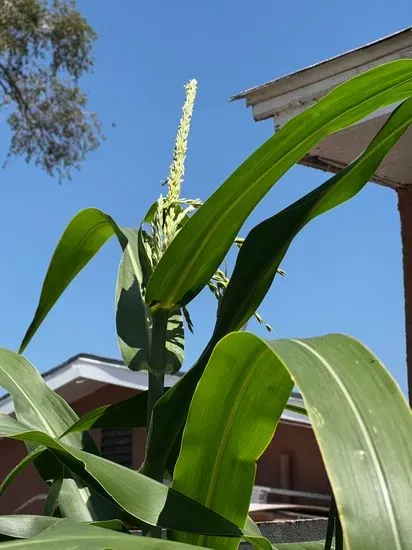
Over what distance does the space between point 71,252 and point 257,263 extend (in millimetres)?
315

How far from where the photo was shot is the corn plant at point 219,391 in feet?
1.88

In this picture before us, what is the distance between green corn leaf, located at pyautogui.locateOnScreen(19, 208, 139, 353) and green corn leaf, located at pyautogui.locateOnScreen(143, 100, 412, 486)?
24 cm

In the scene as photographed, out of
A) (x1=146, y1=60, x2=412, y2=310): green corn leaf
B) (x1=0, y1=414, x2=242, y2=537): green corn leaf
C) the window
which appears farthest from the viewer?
the window

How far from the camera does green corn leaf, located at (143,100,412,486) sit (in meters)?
0.90

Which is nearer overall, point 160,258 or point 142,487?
point 142,487

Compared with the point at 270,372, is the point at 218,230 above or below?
above

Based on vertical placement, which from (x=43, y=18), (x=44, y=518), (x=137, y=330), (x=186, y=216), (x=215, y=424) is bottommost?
(x=44, y=518)

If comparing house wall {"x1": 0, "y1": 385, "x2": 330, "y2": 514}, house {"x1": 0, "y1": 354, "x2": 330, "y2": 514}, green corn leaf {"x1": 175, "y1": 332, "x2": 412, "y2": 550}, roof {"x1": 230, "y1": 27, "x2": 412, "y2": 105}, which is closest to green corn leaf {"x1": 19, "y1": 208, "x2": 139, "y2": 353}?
green corn leaf {"x1": 175, "y1": 332, "x2": 412, "y2": 550}

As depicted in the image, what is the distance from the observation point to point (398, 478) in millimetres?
548

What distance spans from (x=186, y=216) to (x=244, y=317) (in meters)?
0.18

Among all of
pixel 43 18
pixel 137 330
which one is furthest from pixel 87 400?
pixel 137 330

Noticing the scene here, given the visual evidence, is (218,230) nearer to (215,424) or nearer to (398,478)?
(215,424)

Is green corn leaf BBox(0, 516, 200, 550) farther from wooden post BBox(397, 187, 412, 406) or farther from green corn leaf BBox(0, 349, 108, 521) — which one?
wooden post BBox(397, 187, 412, 406)

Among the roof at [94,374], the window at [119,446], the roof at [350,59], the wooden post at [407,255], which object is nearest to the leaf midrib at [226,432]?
the roof at [350,59]
